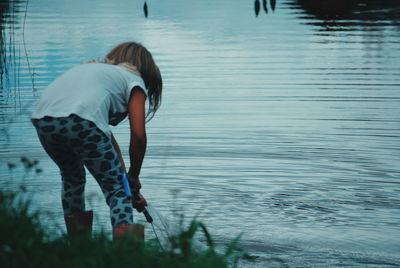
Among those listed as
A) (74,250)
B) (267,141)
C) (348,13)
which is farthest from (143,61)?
(348,13)

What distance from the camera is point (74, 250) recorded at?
389 centimetres

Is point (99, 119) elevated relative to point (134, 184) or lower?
elevated

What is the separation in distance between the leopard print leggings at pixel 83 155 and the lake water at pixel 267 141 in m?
0.17

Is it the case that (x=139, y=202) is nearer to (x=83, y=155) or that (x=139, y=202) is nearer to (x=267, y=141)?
(x=83, y=155)

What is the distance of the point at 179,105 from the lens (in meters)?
12.6

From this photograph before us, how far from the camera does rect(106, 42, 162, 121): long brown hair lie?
5086mm

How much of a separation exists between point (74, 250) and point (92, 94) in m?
1.13

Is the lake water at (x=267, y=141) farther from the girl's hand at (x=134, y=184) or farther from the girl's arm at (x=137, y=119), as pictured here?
the girl's arm at (x=137, y=119)

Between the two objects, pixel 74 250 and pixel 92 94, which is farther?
pixel 92 94

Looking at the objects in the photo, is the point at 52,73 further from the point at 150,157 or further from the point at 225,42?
the point at 225,42

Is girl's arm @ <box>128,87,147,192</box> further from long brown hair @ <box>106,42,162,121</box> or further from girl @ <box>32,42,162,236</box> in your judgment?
long brown hair @ <box>106,42,162,121</box>

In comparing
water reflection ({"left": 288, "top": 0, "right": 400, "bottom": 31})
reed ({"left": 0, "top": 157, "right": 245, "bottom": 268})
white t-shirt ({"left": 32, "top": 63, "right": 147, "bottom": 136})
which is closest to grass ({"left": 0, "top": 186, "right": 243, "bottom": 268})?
reed ({"left": 0, "top": 157, "right": 245, "bottom": 268})

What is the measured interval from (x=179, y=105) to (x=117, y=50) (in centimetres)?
741

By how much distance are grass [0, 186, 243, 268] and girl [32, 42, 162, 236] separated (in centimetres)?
51
